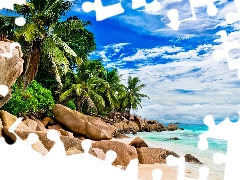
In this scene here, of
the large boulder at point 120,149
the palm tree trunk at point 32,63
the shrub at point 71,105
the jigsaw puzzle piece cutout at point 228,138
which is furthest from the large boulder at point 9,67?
the shrub at point 71,105

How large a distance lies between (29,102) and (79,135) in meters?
2.58

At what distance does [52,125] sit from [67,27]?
4.81 m

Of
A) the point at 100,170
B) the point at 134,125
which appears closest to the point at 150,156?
the point at 100,170

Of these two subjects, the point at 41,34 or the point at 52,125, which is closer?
the point at 41,34

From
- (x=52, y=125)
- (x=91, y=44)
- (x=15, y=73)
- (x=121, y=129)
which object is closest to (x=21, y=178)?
(x=15, y=73)

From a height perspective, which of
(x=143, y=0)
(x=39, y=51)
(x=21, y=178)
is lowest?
(x=21, y=178)

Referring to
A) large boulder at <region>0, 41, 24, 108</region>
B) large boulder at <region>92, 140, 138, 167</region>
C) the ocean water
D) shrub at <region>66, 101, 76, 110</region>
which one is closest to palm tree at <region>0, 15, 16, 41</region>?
large boulder at <region>92, 140, 138, 167</region>

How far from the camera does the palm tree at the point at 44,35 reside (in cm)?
1386

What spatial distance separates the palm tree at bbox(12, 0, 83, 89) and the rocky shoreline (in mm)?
2262

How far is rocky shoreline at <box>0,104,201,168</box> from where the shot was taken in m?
7.02

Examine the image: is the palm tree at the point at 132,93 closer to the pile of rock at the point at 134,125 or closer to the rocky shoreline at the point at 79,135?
the pile of rock at the point at 134,125

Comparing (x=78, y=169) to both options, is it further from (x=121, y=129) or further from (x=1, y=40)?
(x=121, y=129)

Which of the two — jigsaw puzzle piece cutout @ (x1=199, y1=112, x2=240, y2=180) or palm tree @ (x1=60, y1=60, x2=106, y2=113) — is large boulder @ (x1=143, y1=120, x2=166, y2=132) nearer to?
palm tree @ (x1=60, y1=60, x2=106, y2=113)

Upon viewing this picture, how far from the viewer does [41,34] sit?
46.0ft
